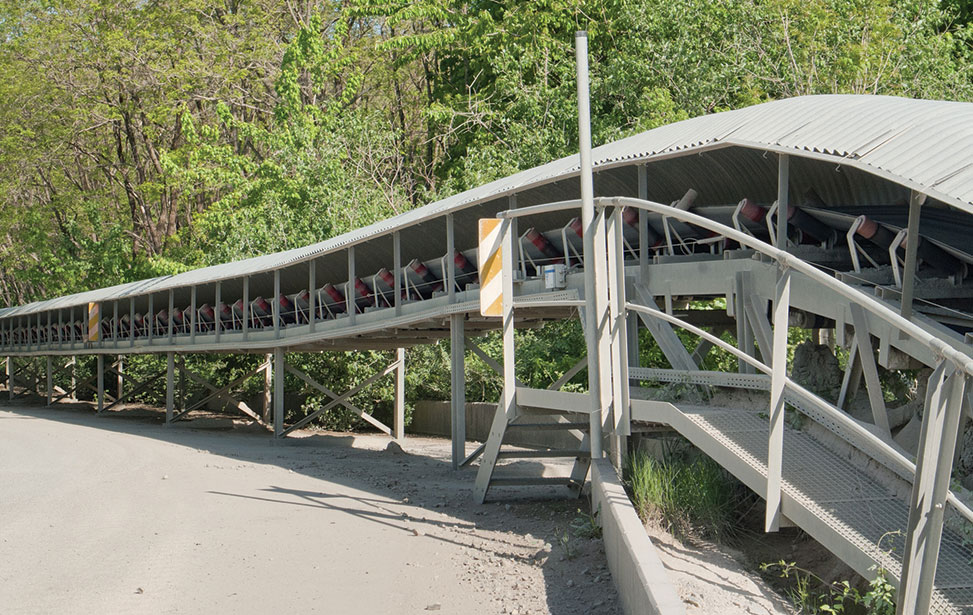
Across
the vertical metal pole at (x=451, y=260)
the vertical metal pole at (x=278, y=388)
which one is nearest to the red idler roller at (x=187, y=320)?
the vertical metal pole at (x=278, y=388)

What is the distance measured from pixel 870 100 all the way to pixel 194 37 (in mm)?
31445

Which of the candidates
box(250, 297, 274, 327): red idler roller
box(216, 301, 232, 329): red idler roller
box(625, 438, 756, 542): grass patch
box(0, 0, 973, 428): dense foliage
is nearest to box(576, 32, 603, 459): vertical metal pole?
box(625, 438, 756, 542): grass patch

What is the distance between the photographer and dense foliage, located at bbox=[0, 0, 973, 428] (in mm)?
23344

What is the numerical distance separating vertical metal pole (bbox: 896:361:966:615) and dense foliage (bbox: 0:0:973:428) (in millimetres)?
17642

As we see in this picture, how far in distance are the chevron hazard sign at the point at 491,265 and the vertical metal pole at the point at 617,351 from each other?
2770mm

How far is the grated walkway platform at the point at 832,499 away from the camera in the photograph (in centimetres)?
511

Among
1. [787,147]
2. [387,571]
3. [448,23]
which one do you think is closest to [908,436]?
[787,147]

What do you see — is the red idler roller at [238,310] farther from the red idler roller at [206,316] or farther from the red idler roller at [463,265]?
the red idler roller at [463,265]

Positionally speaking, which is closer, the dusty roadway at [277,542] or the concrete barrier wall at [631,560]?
the concrete barrier wall at [631,560]

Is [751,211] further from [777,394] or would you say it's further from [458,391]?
[458,391]

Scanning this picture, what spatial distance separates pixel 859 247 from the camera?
348 inches

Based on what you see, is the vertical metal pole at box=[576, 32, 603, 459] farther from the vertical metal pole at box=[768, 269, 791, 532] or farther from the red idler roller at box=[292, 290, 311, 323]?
the red idler roller at box=[292, 290, 311, 323]

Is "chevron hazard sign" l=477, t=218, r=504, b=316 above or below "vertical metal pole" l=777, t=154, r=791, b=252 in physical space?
below

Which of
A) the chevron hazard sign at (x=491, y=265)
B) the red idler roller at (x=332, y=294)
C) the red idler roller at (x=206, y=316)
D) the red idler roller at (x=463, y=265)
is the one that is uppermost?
the chevron hazard sign at (x=491, y=265)
